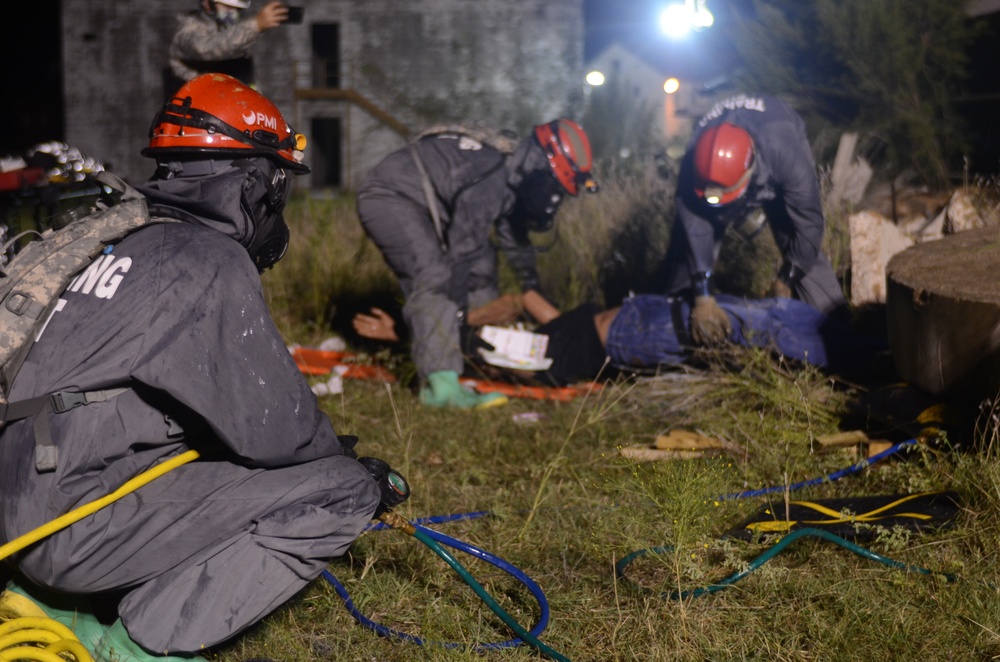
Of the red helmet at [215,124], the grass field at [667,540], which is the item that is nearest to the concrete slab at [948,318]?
the grass field at [667,540]

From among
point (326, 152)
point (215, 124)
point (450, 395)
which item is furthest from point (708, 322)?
point (326, 152)

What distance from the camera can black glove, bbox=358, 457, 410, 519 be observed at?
277 centimetres

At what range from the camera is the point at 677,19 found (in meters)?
9.73

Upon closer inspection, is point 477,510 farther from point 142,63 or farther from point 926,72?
point 142,63

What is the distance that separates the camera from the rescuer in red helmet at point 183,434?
2311 mm

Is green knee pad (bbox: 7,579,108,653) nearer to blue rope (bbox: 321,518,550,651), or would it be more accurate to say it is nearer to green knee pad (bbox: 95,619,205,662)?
green knee pad (bbox: 95,619,205,662)

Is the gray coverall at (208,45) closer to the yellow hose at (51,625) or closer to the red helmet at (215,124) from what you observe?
the red helmet at (215,124)

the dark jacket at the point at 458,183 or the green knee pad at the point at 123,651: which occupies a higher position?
the dark jacket at the point at 458,183

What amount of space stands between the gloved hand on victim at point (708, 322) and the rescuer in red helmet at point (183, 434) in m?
2.95

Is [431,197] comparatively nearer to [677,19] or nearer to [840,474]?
[840,474]

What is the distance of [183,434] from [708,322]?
11.4 feet

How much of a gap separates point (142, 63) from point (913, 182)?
19314 millimetres

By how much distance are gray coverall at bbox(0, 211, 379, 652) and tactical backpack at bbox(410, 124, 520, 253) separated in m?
3.15

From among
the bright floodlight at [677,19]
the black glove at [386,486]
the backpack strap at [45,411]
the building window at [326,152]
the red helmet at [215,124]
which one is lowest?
the building window at [326,152]
